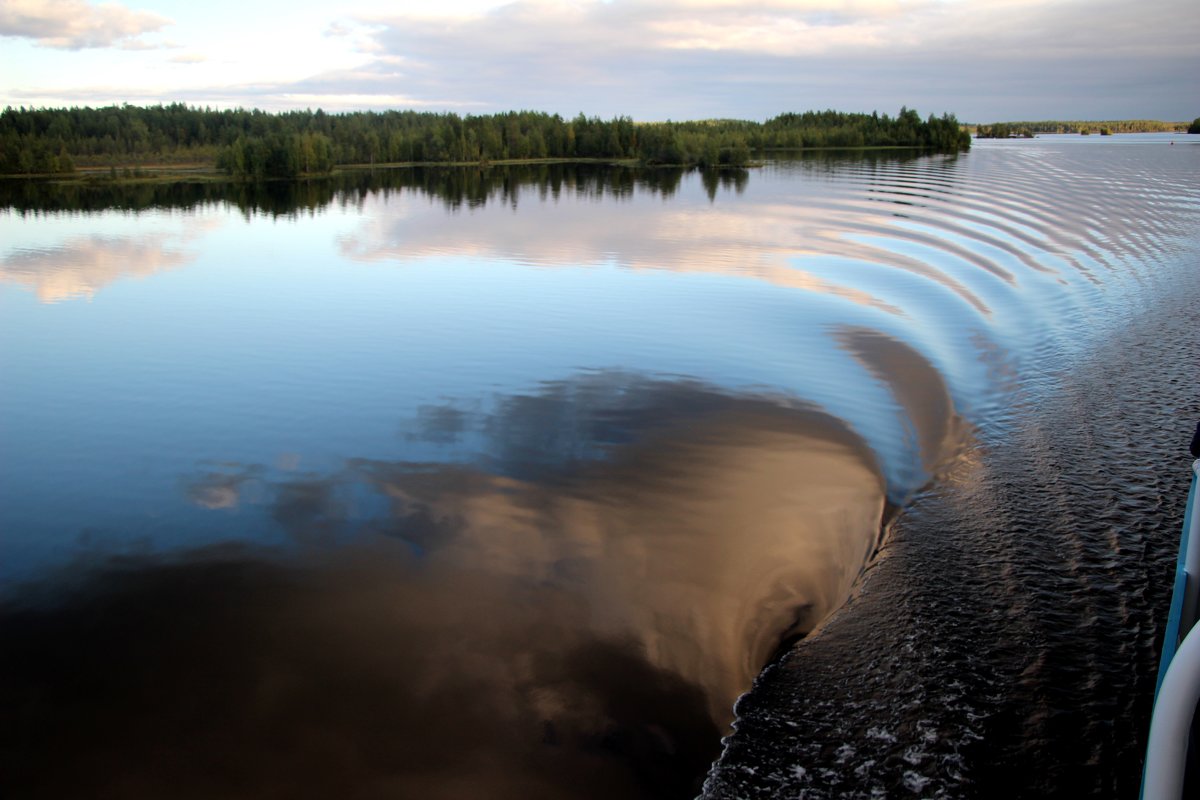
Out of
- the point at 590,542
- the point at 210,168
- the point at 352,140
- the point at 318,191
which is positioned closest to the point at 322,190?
the point at 318,191

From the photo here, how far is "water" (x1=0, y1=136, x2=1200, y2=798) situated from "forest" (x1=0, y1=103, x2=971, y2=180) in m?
101

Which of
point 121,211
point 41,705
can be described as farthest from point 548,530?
point 121,211

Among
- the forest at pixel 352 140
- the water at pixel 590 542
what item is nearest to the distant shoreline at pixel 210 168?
the forest at pixel 352 140

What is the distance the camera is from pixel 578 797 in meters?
7.15

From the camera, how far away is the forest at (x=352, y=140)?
367 ft

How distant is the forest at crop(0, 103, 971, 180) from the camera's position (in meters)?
112

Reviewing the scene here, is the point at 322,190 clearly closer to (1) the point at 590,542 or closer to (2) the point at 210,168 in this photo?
(2) the point at 210,168

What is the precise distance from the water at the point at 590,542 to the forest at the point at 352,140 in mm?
101232

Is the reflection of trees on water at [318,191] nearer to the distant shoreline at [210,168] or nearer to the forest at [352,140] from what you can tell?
the distant shoreline at [210,168]

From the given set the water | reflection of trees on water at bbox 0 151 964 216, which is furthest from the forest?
the water

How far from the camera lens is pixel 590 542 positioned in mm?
10930

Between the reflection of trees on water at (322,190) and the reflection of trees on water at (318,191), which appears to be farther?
the reflection of trees on water at (322,190)

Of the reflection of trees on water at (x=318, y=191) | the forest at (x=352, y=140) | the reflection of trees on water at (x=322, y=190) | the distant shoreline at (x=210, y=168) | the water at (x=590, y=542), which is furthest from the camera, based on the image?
the forest at (x=352, y=140)

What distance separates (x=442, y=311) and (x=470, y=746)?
60.5 feet
